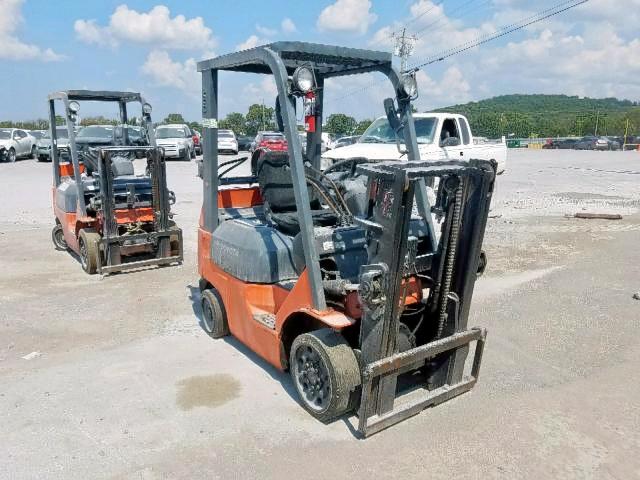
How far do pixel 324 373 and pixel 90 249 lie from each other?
16.8 ft

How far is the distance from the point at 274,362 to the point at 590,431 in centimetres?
231

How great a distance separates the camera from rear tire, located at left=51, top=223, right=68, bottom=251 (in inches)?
365

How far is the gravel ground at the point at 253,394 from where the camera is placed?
3451mm

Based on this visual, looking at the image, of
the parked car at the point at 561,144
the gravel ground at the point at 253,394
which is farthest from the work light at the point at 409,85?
the parked car at the point at 561,144

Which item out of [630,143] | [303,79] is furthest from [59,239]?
[630,143]

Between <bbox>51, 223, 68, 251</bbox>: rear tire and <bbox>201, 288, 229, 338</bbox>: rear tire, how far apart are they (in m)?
4.93

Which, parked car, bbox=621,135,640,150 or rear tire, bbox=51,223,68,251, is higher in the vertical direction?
parked car, bbox=621,135,640,150

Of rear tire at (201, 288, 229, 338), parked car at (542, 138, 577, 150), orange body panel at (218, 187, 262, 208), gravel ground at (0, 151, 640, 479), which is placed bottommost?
gravel ground at (0, 151, 640, 479)

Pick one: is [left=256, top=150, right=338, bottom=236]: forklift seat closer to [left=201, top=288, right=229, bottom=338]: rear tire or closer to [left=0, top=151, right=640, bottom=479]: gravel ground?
[left=201, top=288, right=229, bottom=338]: rear tire

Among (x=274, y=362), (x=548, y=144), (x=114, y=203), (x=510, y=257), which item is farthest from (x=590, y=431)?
(x=548, y=144)

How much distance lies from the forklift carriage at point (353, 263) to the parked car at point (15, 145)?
26.0 m

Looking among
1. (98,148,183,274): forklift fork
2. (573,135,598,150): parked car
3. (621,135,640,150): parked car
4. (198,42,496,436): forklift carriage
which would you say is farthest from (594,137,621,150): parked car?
(198,42,496,436): forklift carriage

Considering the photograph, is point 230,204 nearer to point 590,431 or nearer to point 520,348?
point 520,348

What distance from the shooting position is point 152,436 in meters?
3.73
